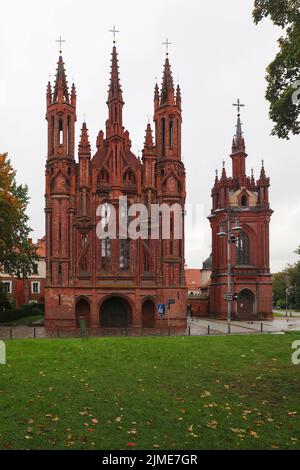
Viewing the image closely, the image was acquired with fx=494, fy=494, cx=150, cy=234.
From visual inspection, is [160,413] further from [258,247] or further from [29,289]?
[29,289]

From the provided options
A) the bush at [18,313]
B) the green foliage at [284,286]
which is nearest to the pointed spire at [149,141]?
the bush at [18,313]

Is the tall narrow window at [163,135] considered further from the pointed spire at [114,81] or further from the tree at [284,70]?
the tree at [284,70]

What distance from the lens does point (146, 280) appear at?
4194 centimetres

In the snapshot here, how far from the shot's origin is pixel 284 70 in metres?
14.7

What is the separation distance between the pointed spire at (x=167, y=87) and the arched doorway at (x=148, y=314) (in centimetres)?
1788

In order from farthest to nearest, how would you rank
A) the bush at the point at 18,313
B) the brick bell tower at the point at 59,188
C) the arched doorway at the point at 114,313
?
1. the bush at the point at 18,313
2. the arched doorway at the point at 114,313
3. the brick bell tower at the point at 59,188

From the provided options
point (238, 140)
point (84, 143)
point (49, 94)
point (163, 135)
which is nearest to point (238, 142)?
point (238, 140)

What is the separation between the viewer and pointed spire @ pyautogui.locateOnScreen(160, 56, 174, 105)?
Result: 43.9 metres

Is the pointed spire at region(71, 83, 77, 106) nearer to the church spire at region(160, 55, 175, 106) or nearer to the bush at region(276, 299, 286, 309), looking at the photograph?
the church spire at region(160, 55, 175, 106)

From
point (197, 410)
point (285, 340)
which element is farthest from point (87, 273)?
point (197, 410)

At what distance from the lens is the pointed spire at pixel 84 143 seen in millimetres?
41906

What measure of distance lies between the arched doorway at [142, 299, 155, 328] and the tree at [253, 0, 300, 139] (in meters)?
28.9

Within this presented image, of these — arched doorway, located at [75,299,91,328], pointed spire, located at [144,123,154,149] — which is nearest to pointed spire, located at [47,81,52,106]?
pointed spire, located at [144,123,154,149]
